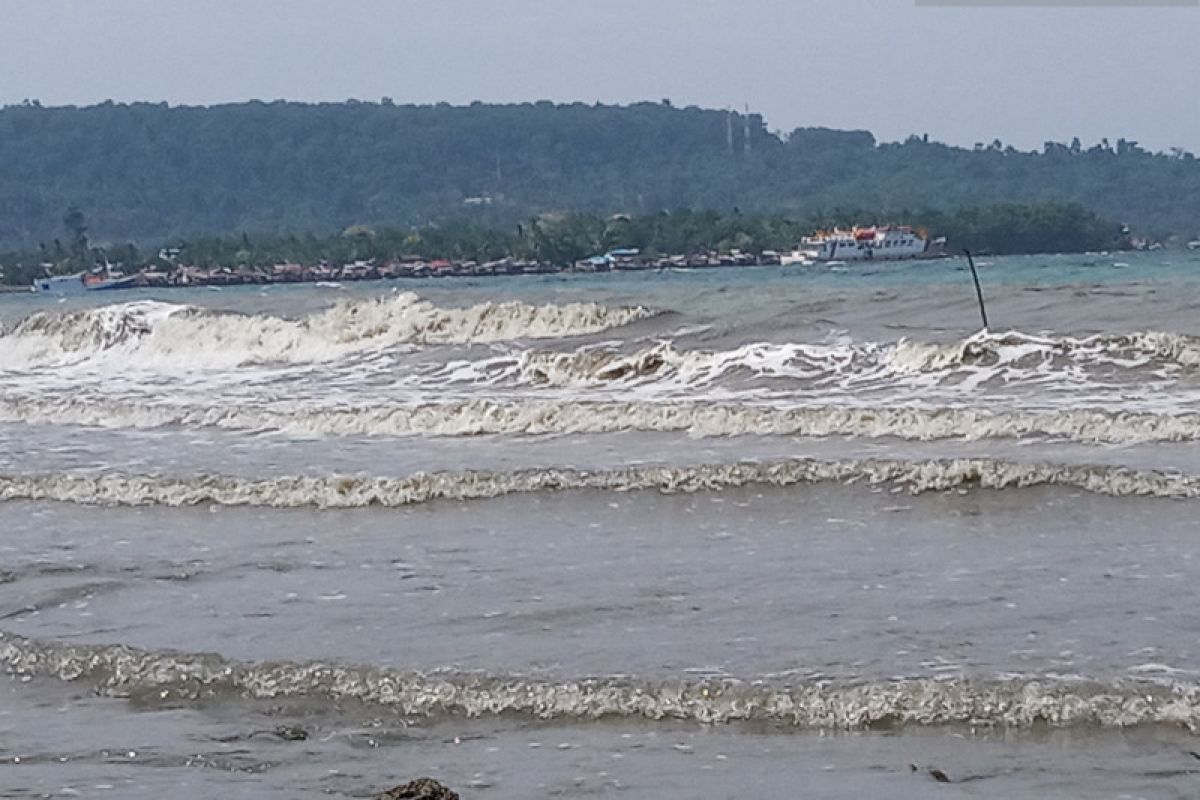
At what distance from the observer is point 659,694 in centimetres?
776

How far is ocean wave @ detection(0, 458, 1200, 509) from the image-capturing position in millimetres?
12656

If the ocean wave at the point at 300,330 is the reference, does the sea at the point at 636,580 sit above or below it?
below

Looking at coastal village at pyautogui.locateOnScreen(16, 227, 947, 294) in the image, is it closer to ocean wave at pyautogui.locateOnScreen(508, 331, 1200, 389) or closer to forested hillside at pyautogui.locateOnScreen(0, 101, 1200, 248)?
forested hillside at pyautogui.locateOnScreen(0, 101, 1200, 248)

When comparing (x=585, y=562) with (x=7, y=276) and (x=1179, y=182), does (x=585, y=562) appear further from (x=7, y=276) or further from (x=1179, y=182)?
(x=1179, y=182)

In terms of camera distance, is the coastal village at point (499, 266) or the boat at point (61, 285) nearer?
the coastal village at point (499, 266)

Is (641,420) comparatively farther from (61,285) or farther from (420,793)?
(61,285)

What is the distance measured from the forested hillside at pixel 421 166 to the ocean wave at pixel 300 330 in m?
84.1

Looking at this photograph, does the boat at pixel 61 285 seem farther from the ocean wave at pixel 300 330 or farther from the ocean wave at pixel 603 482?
the ocean wave at pixel 603 482

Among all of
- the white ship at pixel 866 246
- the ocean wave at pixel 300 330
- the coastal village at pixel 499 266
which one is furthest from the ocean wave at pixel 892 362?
A: the white ship at pixel 866 246

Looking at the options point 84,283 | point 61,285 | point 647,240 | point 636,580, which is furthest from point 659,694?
point 84,283

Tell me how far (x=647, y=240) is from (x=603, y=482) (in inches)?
Answer: 2504

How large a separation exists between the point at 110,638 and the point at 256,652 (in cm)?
95

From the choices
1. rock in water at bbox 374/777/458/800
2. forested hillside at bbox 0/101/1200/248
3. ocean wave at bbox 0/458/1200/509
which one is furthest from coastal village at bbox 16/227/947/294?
rock in water at bbox 374/777/458/800

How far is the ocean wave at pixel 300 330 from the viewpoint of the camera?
28.0 m
